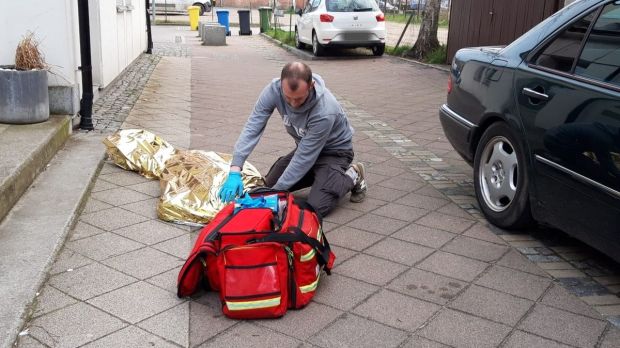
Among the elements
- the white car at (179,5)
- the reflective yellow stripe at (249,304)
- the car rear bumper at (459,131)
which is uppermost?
the white car at (179,5)

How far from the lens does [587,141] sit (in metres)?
3.60

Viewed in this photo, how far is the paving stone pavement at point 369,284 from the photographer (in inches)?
124

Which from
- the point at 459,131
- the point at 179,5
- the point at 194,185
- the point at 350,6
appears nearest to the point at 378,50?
the point at 350,6

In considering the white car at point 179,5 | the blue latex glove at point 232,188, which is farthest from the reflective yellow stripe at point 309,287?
the white car at point 179,5

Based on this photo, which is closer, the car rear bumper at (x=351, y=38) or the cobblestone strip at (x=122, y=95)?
the cobblestone strip at (x=122, y=95)

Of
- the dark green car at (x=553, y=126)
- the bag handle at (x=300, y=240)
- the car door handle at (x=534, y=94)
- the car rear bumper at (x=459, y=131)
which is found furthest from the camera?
the car rear bumper at (x=459, y=131)

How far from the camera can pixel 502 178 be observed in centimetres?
460

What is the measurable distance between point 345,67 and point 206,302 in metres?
11.8

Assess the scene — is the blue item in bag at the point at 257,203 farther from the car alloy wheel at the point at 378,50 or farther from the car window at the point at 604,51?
the car alloy wheel at the point at 378,50

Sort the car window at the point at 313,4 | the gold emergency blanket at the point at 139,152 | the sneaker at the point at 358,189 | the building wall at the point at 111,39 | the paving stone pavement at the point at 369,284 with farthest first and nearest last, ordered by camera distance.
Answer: the car window at the point at 313,4, the building wall at the point at 111,39, the gold emergency blanket at the point at 139,152, the sneaker at the point at 358,189, the paving stone pavement at the point at 369,284

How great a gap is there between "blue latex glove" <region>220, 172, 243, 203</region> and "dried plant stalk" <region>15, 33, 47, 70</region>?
121 inches

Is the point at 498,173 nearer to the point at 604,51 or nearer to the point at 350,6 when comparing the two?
the point at 604,51

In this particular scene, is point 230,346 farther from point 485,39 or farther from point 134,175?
point 485,39

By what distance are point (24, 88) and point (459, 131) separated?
12.8 feet
